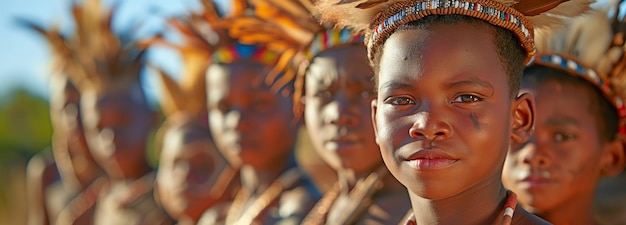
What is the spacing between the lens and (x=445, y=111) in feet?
7.28

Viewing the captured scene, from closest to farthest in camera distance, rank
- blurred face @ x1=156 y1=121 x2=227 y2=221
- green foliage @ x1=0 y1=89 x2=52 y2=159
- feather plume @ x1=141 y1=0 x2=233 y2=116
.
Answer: feather plume @ x1=141 y1=0 x2=233 y2=116
blurred face @ x1=156 y1=121 x2=227 y2=221
green foliage @ x1=0 y1=89 x2=52 y2=159

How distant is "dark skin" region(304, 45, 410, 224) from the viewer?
342 cm

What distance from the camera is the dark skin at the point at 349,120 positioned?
11.2ft

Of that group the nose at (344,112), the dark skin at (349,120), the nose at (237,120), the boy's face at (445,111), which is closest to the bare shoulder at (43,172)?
the nose at (237,120)

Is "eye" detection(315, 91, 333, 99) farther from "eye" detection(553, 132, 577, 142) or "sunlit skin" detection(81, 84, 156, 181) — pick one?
"sunlit skin" detection(81, 84, 156, 181)

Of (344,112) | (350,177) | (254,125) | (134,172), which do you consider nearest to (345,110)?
(344,112)

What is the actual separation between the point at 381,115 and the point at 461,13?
0.33 meters

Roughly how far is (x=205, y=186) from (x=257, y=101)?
1257 mm

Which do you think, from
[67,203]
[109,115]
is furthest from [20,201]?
[109,115]

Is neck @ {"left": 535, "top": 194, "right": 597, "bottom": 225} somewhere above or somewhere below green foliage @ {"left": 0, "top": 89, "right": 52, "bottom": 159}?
above

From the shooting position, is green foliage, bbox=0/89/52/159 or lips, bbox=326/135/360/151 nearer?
lips, bbox=326/135/360/151

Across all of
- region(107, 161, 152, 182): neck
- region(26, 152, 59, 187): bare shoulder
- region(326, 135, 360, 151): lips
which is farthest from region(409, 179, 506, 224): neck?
region(26, 152, 59, 187): bare shoulder

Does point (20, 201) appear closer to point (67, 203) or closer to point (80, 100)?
point (67, 203)

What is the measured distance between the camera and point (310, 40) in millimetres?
3668
